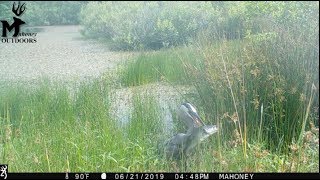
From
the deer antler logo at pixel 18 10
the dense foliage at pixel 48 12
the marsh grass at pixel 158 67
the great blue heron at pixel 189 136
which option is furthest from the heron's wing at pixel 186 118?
the deer antler logo at pixel 18 10

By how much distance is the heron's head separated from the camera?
2557 millimetres

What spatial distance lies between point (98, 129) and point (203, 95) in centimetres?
57

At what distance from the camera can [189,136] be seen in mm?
2551

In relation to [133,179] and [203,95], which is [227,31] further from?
[133,179]

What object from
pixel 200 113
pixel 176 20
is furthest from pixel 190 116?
pixel 176 20

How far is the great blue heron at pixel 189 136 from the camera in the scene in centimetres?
254

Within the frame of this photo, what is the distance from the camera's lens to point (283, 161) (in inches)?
100

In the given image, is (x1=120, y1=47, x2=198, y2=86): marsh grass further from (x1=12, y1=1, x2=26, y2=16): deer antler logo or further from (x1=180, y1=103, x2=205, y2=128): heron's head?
(x1=12, y1=1, x2=26, y2=16): deer antler logo

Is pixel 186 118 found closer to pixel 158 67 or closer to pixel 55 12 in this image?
pixel 158 67

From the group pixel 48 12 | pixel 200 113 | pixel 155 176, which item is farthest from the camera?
pixel 48 12

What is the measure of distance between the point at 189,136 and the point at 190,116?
10cm

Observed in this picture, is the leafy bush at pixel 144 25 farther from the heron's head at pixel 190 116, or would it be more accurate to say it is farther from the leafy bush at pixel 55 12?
the heron's head at pixel 190 116

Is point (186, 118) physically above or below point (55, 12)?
below

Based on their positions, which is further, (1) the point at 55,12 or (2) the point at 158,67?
(1) the point at 55,12
